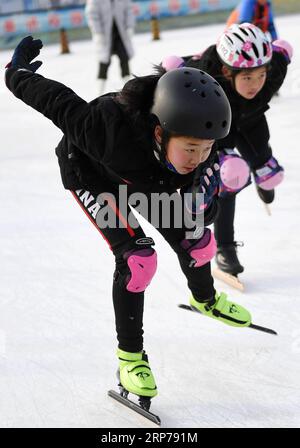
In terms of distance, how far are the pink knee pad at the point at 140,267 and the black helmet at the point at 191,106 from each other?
1.76 feet

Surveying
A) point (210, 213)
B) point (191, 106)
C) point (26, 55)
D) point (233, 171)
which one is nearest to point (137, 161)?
point (191, 106)

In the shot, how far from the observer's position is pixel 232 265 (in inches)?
173

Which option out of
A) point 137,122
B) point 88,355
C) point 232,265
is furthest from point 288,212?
point 137,122

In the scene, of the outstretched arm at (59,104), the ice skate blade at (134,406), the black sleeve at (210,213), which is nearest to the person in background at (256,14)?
the black sleeve at (210,213)

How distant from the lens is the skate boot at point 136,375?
9.91 ft

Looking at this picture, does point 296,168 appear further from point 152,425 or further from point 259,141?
point 152,425

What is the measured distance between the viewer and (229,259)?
14.6ft

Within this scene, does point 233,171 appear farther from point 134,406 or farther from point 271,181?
point 134,406

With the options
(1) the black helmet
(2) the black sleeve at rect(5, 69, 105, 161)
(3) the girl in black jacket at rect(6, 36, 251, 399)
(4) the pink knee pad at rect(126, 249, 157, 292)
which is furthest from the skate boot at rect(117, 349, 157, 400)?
(1) the black helmet

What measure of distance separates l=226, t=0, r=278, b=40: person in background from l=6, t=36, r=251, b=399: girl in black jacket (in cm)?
547

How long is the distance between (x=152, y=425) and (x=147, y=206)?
3.16 feet

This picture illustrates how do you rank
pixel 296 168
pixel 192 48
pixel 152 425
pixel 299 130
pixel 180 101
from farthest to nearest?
pixel 192 48
pixel 299 130
pixel 296 168
pixel 152 425
pixel 180 101

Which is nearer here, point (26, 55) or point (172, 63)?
point (26, 55)

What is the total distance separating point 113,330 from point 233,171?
1.15 metres
